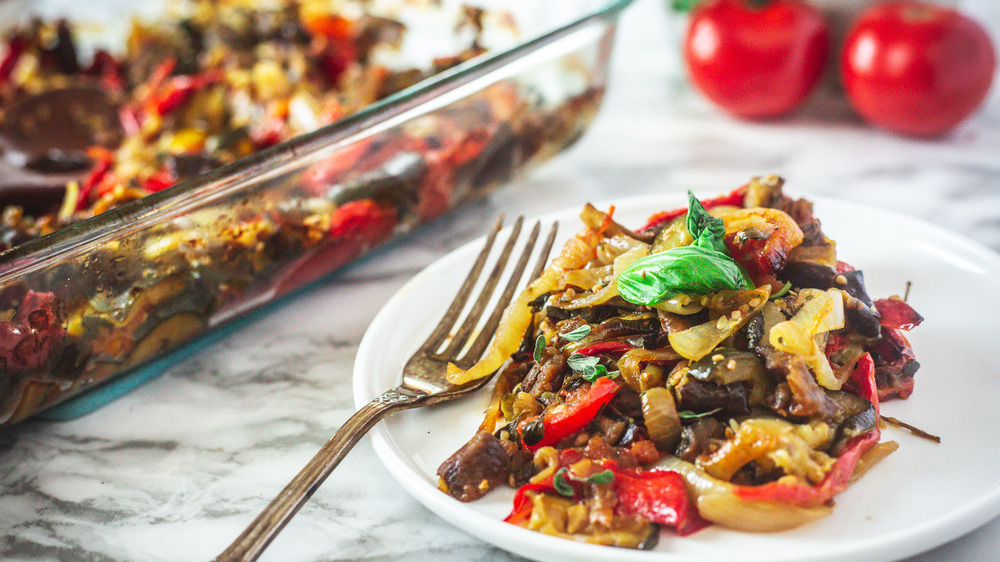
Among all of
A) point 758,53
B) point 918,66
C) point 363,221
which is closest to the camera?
point 363,221

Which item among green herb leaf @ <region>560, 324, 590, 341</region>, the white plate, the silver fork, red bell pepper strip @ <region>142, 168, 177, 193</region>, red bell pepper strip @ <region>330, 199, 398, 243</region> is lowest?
the white plate

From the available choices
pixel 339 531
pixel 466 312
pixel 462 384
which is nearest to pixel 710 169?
pixel 466 312

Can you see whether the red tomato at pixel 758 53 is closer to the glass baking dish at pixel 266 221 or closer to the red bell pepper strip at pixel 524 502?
the glass baking dish at pixel 266 221

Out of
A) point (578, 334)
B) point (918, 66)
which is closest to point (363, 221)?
point (578, 334)

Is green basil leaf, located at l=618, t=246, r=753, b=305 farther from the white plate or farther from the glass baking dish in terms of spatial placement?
the glass baking dish

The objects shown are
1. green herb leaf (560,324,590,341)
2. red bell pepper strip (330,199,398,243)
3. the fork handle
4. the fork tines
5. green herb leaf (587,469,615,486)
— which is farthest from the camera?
red bell pepper strip (330,199,398,243)

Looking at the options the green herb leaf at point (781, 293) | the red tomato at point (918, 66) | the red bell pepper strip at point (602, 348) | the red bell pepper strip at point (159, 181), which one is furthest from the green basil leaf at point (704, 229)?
the red tomato at point (918, 66)

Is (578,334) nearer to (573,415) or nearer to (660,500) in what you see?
(573,415)

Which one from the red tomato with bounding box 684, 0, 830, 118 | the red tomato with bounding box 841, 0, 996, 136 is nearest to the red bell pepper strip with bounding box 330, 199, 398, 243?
the red tomato with bounding box 684, 0, 830, 118
